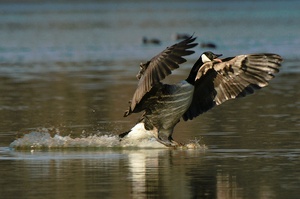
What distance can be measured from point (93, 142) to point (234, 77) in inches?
85.6

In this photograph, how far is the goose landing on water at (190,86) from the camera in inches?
579

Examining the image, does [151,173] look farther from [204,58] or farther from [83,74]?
[83,74]

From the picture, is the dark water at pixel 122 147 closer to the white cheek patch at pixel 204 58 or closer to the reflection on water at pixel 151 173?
the reflection on water at pixel 151 173

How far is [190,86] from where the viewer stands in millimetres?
15375

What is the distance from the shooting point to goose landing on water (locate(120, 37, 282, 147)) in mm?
14719

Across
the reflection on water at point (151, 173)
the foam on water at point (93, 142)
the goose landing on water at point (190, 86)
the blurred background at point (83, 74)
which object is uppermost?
the blurred background at point (83, 74)

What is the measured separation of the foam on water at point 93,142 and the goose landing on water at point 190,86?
0.13 metres

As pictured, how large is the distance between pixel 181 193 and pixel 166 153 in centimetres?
346

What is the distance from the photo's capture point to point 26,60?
133 ft

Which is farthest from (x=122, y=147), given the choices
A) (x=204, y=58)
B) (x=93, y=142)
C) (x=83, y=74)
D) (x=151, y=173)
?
(x=83, y=74)

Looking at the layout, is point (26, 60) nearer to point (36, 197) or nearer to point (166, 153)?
point (166, 153)

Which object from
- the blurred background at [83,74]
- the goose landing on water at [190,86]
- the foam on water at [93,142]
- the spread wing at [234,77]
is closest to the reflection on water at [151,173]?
the foam on water at [93,142]

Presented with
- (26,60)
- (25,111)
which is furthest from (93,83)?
(26,60)

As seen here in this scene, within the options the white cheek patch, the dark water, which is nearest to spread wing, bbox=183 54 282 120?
the white cheek patch
